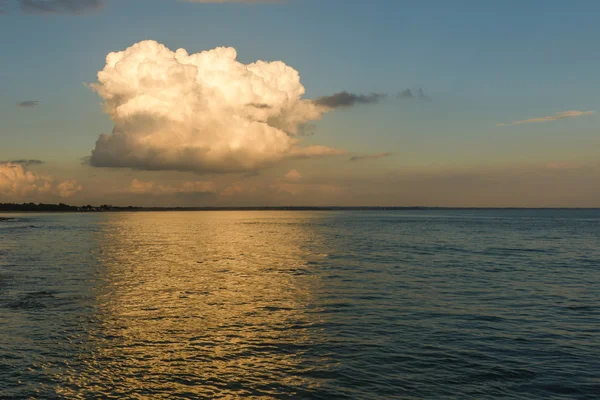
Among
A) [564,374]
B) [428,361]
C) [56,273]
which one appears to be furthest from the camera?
[56,273]

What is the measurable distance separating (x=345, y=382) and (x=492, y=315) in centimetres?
1533

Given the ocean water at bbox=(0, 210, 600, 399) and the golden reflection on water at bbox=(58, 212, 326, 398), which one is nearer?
the ocean water at bbox=(0, 210, 600, 399)

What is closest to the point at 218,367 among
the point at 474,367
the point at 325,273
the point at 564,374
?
the point at 474,367

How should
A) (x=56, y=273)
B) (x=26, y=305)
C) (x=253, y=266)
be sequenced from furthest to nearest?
(x=253, y=266), (x=56, y=273), (x=26, y=305)

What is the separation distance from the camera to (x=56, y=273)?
4903 centimetres

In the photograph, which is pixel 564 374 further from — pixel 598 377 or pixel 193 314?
pixel 193 314

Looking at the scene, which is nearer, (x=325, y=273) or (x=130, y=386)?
(x=130, y=386)

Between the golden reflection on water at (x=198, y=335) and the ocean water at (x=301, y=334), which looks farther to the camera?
the golden reflection on water at (x=198, y=335)

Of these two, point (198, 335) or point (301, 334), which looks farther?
point (301, 334)

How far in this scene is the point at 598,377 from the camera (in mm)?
19234

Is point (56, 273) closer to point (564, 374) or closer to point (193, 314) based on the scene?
point (193, 314)

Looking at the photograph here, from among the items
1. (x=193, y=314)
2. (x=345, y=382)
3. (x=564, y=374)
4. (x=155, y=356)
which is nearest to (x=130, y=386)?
(x=155, y=356)

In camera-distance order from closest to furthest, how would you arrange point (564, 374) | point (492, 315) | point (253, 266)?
point (564, 374) → point (492, 315) → point (253, 266)

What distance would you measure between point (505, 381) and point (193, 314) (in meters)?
19.1
